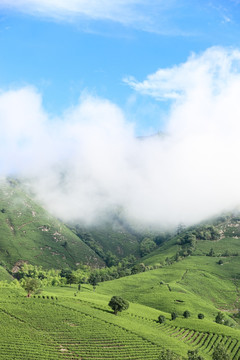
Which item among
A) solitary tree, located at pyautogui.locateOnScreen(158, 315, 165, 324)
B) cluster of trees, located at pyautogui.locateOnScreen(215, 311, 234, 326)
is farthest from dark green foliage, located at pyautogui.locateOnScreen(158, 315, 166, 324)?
cluster of trees, located at pyautogui.locateOnScreen(215, 311, 234, 326)

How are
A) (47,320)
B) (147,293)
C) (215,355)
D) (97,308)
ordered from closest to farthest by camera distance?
(215,355) → (47,320) → (97,308) → (147,293)

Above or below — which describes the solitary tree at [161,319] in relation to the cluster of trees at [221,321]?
below

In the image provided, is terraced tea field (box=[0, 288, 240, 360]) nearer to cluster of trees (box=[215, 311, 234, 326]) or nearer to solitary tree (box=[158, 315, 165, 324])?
solitary tree (box=[158, 315, 165, 324])

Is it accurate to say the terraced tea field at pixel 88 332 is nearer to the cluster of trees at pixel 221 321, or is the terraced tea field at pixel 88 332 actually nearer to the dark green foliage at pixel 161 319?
the dark green foliage at pixel 161 319

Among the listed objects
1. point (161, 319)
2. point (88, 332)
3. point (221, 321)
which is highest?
point (221, 321)

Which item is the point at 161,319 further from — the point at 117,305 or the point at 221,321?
the point at 221,321

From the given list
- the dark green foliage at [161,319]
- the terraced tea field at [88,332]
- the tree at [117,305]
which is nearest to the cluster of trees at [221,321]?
the terraced tea field at [88,332]

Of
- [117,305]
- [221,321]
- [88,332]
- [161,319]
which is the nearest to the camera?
[88,332]

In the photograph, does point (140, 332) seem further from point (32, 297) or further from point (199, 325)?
point (32, 297)

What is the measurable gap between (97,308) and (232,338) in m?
51.4

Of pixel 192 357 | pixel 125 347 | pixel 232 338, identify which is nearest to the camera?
pixel 192 357

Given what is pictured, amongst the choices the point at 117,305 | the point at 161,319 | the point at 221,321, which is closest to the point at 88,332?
the point at 117,305

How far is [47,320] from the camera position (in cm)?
10044

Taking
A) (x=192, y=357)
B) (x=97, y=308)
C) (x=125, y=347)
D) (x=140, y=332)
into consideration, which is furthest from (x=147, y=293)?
(x=192, y=357)
